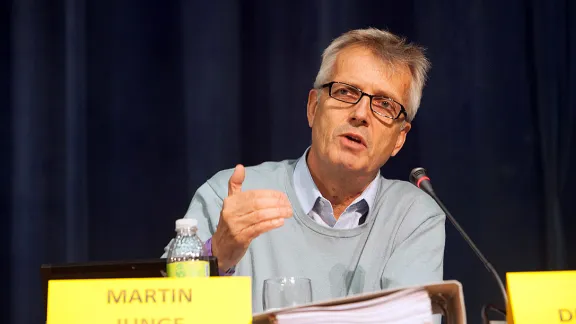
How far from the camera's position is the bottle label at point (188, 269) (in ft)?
3.23

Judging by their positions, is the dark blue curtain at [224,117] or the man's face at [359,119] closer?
the man's face at [359,119]

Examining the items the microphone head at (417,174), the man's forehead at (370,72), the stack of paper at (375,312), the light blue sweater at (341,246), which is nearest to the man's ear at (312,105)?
the man's forehead at (370,72)

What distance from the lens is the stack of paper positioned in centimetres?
84

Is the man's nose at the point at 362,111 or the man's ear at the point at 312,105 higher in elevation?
the man's ear at the point at 312,105

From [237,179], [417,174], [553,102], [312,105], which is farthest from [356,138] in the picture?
[553,102]

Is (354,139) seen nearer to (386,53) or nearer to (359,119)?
(359,119)

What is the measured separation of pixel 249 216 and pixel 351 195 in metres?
0.79

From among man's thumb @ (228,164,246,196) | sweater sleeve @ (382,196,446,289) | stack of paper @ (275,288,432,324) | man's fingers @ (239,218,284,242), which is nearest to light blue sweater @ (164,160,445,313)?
sweater sleeve @ (382,196,446,289)

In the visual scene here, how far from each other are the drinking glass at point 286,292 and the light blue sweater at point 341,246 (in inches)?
21.3

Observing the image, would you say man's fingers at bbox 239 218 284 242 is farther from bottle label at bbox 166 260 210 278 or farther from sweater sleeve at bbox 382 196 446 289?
sweater sleeve at bbox 382 196 446 289

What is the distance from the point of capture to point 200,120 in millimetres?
2490

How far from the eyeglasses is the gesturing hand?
760 millimetres

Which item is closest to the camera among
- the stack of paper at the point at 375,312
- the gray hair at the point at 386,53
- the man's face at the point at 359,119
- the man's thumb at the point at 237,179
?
the stack of paper at the point at 375,312

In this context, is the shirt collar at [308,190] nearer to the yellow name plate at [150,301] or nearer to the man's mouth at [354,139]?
the man's mouth at [354,139]
